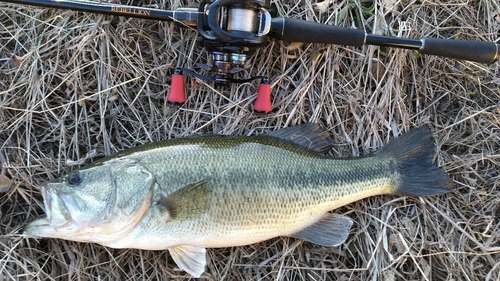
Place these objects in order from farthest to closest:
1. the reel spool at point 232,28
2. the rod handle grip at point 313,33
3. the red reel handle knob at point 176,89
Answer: the red reel handle knob at point 176,89 → the rod handle grip at point 313,33 → the reel spool at point 232,28

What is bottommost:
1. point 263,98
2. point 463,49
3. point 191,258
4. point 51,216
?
point 191,258

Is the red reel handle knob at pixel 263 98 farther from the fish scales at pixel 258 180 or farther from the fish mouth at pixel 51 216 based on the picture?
the fish mouth at pixel 51 216

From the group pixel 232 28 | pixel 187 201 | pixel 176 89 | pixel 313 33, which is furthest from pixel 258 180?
pixel 313 33

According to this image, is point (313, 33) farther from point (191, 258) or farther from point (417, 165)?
point (191, 258)

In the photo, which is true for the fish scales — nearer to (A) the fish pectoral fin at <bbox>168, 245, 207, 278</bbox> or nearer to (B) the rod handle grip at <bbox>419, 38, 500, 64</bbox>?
(A) the fish pectoral fin at <bbox>168, 245, 207, 278</bbox>

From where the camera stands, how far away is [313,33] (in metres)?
2.58

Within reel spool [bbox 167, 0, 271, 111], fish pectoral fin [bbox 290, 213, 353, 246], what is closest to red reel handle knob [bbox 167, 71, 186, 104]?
reel spool [bbox 167, 0, 271, 111]

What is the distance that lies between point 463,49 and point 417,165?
874 millimetres

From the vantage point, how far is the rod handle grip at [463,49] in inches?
104

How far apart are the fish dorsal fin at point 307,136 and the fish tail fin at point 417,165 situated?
41cm

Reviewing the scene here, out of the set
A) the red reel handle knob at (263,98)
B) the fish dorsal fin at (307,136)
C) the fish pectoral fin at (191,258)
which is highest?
the red reel handle knob at (263,98)

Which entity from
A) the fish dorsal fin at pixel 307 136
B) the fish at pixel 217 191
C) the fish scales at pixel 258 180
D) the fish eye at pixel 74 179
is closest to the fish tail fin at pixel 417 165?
the fish at pixel 217 191

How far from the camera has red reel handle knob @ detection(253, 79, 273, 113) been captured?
2.67 m

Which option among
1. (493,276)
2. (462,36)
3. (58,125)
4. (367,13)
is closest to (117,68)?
(58,125)
